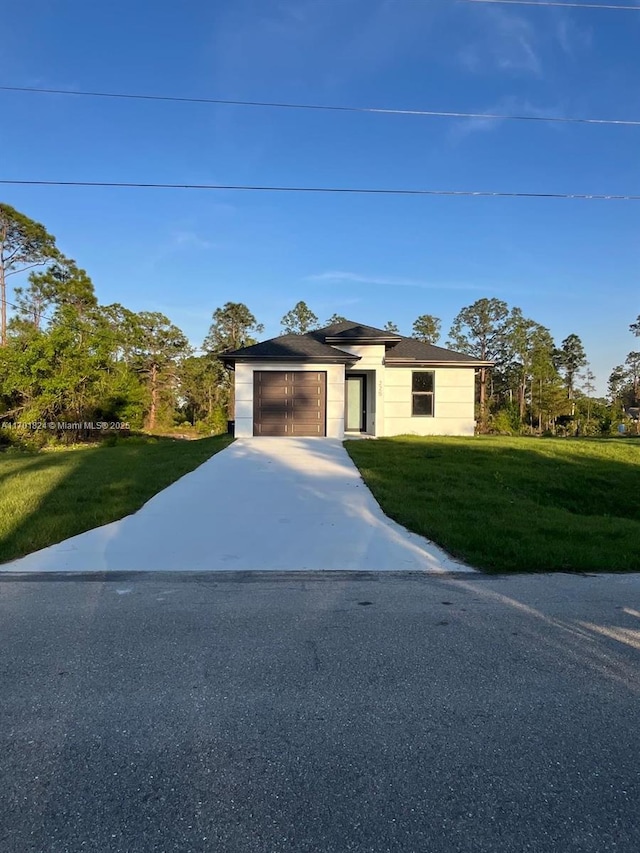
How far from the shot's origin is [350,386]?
19.3 metres

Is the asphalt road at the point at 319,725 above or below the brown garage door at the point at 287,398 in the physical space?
below

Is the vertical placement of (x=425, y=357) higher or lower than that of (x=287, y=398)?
higher

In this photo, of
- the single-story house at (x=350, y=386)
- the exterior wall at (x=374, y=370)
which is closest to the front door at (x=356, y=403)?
the single-story house at (x=350, y=386)

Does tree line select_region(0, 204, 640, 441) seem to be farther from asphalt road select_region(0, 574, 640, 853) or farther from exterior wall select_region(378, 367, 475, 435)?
asphalt road select_region(0, 574, 640, 853)

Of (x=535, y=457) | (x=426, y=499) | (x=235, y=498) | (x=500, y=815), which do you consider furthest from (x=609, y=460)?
(x=500, y=815)

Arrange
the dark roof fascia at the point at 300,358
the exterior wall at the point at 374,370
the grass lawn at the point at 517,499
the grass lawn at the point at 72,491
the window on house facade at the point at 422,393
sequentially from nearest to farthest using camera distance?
1. the grass lawn at the point at 517,499
2. the grass lawn at the point at 72,491
3. the dark roof fascia at the point at 300,358
4. the exterior wall at the point at 374,370
5. the window on house facade at the point at 422,393

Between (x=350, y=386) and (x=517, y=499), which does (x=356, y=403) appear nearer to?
(x=350, y=386)

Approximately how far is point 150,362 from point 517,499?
3710 cm

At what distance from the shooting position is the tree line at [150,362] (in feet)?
83.5

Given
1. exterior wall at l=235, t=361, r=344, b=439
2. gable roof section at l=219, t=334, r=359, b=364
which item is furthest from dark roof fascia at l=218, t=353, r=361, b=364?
exterior wall at l=235, t=361, r=344, b=439

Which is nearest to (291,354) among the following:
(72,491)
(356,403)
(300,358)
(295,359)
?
(295,359)

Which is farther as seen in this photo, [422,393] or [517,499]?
[422,393]

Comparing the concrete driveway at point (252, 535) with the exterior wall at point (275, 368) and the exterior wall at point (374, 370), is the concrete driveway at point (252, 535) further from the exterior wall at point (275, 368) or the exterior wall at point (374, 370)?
the exterior wall at point (374, 370)

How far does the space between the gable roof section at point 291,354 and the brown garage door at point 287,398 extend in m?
0.51
